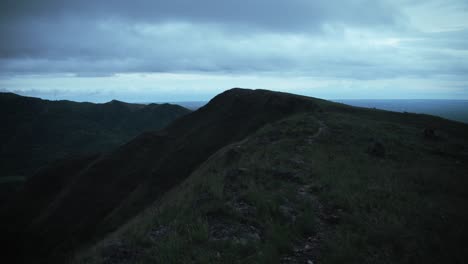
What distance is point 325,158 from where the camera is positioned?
15.0 metres

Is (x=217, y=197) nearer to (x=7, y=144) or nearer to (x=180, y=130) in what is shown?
(x=180, y=130)

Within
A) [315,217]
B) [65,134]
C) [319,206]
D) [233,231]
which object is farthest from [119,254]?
[65,134]

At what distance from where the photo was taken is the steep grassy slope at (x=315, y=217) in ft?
20.2

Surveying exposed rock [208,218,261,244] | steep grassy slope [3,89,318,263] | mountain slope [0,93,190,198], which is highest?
exposed rock [208,218,261,244]

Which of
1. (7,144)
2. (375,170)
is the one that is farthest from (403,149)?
(7,144)

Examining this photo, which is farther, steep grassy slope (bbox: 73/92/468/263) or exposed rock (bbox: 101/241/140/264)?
exposed rock (bbox: 101/241/140/264)

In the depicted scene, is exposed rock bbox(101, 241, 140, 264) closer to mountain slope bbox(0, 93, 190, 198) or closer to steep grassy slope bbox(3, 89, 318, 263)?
steep grassy slope bbox(3, 89, 318, 263)

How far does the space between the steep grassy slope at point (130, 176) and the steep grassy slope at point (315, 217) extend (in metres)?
21.8

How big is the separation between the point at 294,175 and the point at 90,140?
183 m

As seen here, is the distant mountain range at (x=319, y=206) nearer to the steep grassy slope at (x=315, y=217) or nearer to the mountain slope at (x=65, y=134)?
the steep grassy slope at (x=315, y=217)

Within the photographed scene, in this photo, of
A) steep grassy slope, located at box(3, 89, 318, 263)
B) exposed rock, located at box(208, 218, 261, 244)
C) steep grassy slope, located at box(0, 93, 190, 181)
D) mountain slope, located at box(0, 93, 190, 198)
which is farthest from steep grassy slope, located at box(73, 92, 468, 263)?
steep grassy slope, located at box(0, 93, 190, 181)

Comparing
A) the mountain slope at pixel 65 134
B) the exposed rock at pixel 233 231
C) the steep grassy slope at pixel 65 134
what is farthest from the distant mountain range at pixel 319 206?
the steep grassy slope at pixel 65 134

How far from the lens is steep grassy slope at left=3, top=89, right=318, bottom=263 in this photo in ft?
108

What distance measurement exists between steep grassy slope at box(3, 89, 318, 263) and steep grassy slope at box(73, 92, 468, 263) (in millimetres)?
21807
